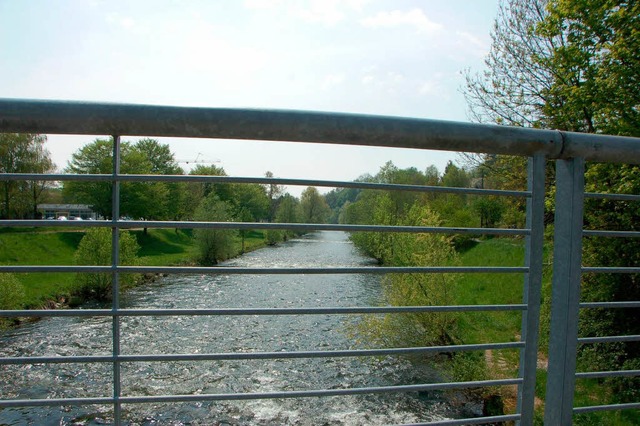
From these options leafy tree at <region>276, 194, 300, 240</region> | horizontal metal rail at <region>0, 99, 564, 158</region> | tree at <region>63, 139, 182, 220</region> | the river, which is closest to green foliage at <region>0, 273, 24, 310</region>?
the river

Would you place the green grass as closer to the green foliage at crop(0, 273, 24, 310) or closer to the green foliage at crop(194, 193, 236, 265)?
the green foliage at crop(0, 273, 24, 310)

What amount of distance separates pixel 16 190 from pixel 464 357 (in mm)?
21449

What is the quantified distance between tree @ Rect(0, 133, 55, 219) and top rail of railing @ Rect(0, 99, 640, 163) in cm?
2248

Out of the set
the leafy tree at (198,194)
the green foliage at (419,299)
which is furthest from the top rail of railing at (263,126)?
the leafy tree at (198,194)

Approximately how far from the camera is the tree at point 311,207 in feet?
165

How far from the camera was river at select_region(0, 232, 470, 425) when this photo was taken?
1023cm

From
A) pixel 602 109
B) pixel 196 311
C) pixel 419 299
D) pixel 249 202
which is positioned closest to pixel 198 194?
pixel 249 202

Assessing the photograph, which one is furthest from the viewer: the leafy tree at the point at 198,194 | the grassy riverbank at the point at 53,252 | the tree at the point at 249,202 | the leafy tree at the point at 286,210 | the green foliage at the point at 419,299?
the leafy tree at the point at 286,210

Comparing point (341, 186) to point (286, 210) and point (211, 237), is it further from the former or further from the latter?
point (286, 210)

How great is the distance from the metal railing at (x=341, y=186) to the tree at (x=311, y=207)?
4778cm

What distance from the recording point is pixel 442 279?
13734 mm

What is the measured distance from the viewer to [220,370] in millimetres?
12648

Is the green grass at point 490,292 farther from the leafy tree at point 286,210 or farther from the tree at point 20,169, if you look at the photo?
the tree at point 20,169

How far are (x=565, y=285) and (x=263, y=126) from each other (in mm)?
1109
